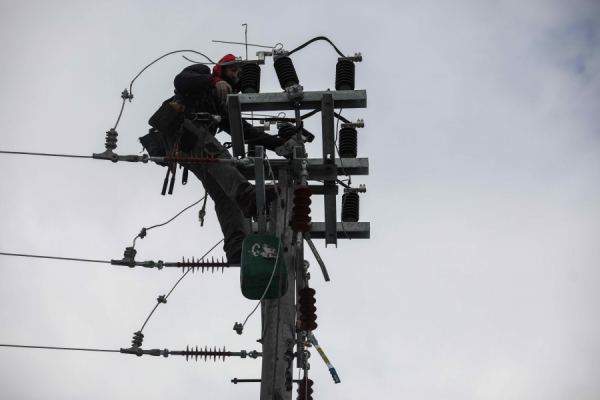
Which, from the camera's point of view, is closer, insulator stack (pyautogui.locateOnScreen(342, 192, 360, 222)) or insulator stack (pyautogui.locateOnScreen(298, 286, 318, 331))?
insulator stack (pyautogui.locateOnScreen(298, 286, 318, 331))

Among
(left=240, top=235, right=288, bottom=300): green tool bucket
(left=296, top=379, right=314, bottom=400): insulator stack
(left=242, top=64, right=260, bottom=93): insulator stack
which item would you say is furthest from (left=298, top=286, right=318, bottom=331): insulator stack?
(left=242, top=64, right=260, bottom=93): insulator stack

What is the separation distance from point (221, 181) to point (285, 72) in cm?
130

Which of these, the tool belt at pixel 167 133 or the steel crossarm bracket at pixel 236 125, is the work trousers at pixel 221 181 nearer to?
the tool belt at pixel 167 133

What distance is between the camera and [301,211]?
19.9 feet

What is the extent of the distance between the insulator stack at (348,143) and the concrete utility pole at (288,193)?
0.90ft

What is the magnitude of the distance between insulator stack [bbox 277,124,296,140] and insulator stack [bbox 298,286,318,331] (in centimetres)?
169

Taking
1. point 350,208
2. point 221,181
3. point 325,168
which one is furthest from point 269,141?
point 350,208

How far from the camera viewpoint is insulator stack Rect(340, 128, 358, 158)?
7789 millimetres

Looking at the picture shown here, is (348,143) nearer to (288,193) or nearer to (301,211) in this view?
(288,193)

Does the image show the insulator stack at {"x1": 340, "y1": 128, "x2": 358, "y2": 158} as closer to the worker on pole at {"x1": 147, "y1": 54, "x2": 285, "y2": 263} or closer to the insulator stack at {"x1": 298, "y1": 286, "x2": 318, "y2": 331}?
the worker on pole at {"x1": 147, "y1": 54, "x2": 285, "y2": 263}

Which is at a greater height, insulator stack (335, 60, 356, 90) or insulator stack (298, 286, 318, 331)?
insulator stack (335, 60, 356, 90)

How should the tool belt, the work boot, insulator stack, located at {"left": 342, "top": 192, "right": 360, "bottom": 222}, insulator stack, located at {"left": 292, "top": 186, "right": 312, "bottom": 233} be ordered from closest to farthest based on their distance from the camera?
insulator stack, located at {"left": 292, "top": 186, "right": 312, "bottom": 233} → the work boot → the tool belt → insulator stack, located at {"left": 342, "top": 192, "right": 360, "bottom": 222}

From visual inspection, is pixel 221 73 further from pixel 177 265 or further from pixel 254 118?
pixel 177 265

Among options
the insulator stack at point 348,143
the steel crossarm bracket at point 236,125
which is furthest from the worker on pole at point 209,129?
the insulator stack at point 348,143
